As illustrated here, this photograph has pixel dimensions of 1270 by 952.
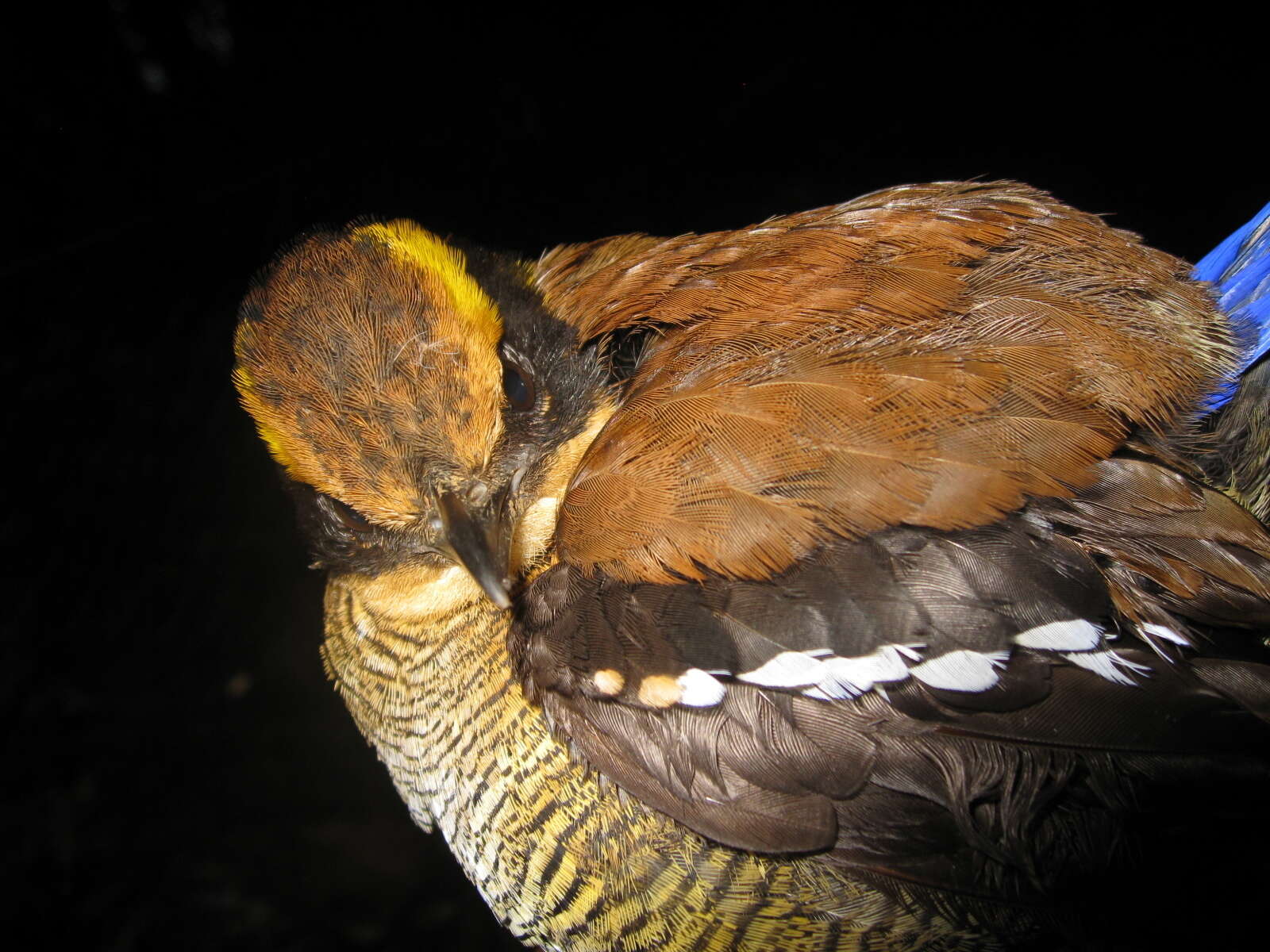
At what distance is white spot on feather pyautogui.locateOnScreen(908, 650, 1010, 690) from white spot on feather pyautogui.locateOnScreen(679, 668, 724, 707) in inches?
8.4

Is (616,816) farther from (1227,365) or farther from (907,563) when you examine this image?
(1227,365)

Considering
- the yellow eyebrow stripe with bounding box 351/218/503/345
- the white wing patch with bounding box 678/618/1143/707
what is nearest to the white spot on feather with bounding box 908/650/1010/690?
the white wing patch with bounding box 678/618/1143/707

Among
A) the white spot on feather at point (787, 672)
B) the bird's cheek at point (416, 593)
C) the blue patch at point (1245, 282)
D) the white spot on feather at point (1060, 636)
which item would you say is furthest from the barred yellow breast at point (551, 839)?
the blue patch at point (1245, 282)

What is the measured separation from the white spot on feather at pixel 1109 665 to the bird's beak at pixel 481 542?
662 mm

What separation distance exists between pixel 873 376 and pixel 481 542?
53cm

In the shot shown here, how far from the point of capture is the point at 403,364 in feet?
2.94

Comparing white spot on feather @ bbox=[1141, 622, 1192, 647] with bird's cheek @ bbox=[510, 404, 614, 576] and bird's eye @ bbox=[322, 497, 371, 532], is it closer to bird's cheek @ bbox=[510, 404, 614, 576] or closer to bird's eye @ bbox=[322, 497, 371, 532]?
bird's cheek @ bbox=[510, 404, 614, 576]

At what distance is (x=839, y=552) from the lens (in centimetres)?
75

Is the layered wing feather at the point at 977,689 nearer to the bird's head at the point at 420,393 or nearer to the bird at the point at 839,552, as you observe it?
the bird at the point at 839,552

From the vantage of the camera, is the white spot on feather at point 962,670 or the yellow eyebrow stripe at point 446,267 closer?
the white spot on feather at point 962,670

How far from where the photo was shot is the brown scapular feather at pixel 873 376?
75 centimetres

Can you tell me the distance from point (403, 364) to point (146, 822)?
1987mm

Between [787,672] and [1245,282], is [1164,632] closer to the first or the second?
[787,672]

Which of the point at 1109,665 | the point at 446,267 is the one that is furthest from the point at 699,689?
the point at 446,267
